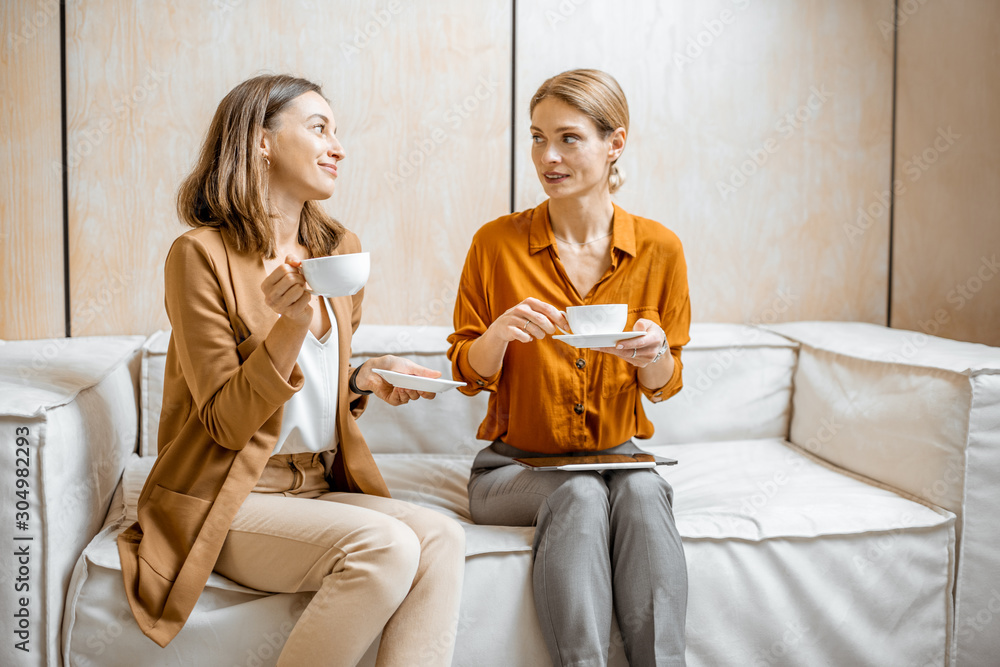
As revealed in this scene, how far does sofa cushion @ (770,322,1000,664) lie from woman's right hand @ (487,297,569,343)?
0.83m

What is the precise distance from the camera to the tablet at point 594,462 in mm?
1419

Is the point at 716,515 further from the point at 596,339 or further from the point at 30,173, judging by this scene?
the point at 30,173

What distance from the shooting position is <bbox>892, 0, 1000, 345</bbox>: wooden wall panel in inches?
88.6

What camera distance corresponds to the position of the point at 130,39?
6.73 ft

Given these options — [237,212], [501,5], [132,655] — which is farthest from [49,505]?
[501,5]

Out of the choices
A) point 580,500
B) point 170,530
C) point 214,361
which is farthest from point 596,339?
point 170,530

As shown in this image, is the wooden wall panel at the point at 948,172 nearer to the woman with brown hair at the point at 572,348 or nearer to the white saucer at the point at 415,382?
the woman with brown hair at the point at 572,348

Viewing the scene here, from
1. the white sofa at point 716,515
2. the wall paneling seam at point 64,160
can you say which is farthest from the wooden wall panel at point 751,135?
the wall paneling seam at point 64,160

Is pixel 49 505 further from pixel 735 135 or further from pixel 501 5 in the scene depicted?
pixel 735 135

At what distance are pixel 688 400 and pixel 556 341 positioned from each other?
25.1 inches

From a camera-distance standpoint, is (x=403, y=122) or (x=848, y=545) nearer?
(x=848, y=545)

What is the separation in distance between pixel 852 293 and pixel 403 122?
4.96 feet

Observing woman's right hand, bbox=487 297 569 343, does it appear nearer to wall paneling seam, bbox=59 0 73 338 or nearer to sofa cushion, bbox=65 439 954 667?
sofa cushion, bbox=65 439 954 667

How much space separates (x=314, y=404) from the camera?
1.40 m
